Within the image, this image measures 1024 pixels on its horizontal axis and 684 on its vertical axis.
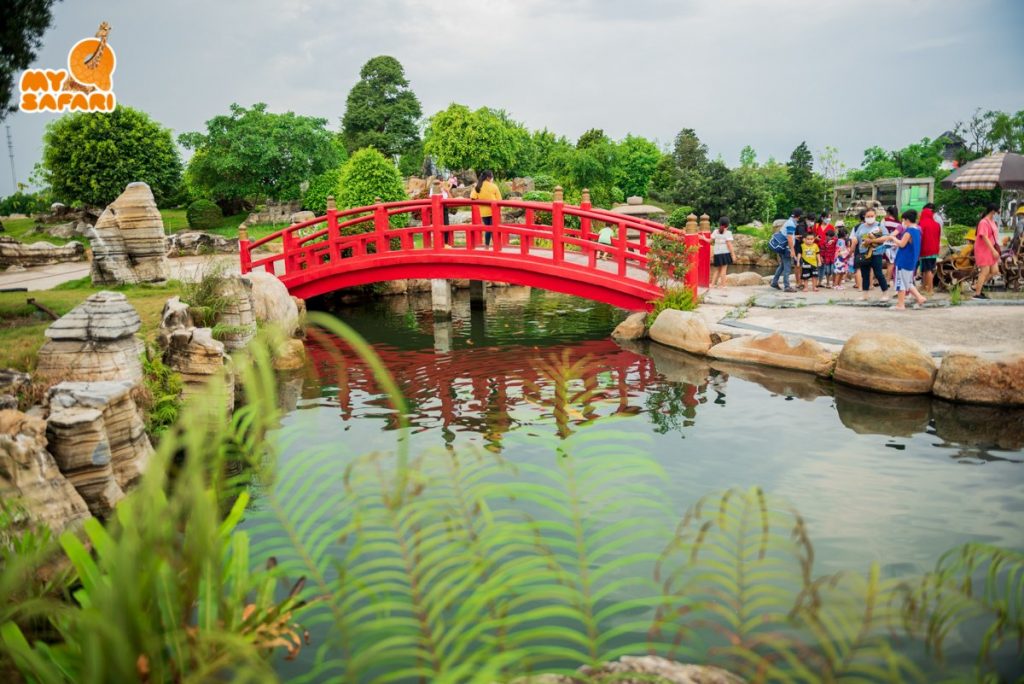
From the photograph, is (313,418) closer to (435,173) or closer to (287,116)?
(287,116)

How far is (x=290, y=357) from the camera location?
11.5m

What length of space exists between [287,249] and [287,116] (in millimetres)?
16685

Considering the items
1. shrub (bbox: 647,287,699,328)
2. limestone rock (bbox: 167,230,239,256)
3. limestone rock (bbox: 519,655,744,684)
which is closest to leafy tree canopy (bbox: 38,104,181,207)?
limestone rock (bbox: 167,230,239,256)

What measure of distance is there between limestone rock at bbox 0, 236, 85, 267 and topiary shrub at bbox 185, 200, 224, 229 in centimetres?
817

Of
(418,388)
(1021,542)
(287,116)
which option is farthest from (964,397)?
(287,116)

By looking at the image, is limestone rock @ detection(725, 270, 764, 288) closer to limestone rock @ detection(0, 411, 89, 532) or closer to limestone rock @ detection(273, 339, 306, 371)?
limestone rock @ detection(273, 339, 306, 371)

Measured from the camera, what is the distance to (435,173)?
34.8 m

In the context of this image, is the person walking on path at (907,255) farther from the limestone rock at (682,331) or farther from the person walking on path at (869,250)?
the limestone rock at (682,331)

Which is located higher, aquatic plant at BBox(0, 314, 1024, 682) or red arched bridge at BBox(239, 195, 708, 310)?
red arched bridge at BBox(239, 195, 708, 310)

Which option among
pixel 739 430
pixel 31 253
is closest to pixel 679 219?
pixel 31 253

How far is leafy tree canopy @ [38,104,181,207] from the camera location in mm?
26188

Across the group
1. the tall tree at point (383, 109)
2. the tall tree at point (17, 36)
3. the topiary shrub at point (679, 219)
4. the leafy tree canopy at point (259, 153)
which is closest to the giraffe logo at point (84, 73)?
the tall tree at point (17, 36)

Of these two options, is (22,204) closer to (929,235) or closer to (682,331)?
(682,331)

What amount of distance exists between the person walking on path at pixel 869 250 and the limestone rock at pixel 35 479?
37.9ft
